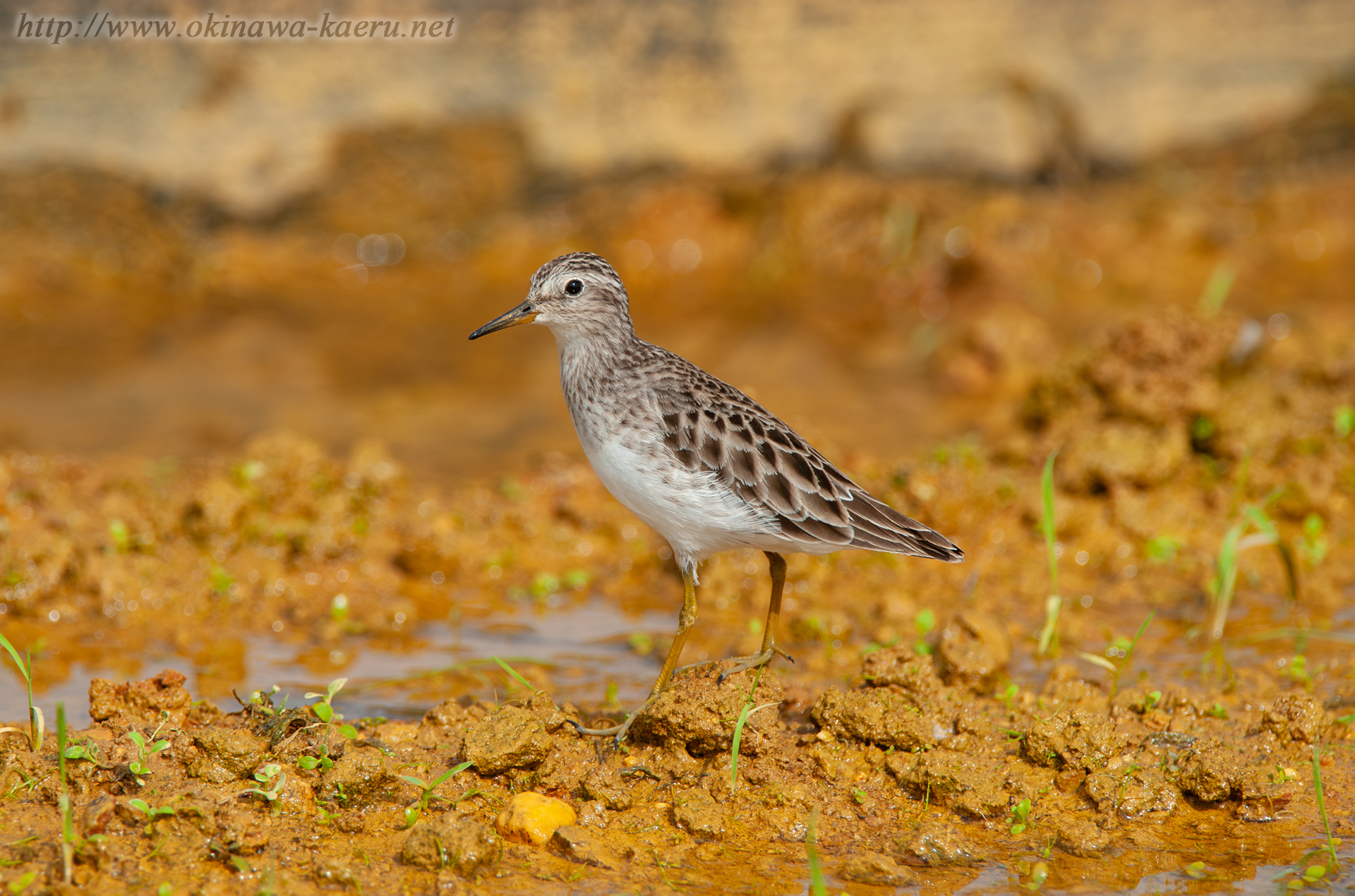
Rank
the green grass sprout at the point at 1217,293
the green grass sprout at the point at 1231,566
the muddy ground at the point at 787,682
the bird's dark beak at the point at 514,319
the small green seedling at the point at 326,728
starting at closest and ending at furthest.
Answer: the muddy ground at the point at 787,682, the small green seedling at the point at 326,728, the bird's dark beak at the point at 514,319, the green grass sprout at the point at 1231,566, the green grass sprout at the point at 1217,293

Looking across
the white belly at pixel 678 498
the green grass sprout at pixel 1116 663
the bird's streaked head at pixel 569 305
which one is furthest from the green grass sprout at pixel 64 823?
the green grass sprout at pixel 1116 663

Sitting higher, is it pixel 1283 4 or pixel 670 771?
pixel 1283 4

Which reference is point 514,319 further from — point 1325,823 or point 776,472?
point 1325,823

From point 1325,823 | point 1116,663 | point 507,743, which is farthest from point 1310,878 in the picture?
point 507,743

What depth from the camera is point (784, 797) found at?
4367 millimetres

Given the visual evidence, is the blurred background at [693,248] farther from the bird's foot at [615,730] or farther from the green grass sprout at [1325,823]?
the green grass sprout at [1325,823]

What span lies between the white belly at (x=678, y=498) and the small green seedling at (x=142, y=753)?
1835 millimetres

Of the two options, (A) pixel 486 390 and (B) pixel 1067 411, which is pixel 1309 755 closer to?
(B) pixel 1067 411

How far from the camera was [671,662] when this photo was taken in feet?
16.3

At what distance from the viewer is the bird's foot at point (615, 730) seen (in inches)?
181

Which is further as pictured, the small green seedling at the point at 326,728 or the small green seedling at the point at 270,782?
the small green seedling at the point at 326,728

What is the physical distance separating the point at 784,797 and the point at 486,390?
5402mm

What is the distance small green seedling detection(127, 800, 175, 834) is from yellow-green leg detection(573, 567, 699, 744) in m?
1.41

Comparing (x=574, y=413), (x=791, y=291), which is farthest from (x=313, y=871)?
(x=791, y=291)
